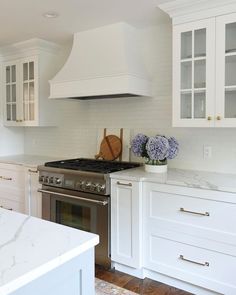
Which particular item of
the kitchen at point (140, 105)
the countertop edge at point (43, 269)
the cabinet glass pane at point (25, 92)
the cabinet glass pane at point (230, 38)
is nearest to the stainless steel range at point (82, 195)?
the kitchen at point (140, 105)

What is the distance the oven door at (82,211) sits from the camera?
8.85ft

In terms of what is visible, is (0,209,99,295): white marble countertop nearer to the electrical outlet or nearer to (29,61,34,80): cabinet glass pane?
the electrical outlet

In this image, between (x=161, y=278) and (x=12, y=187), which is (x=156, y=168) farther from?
(x=12, y=187)

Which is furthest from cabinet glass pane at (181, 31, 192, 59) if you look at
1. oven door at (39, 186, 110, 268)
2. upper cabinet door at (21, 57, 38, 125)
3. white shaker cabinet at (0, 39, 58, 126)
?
upper cabinet door at (21, 57, 38, 125)

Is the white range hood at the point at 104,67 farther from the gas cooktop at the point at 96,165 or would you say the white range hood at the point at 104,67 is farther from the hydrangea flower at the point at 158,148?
the gas cooktop at the point at 96,165

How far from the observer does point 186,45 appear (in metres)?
2.55

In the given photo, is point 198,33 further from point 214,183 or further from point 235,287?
point 235,287

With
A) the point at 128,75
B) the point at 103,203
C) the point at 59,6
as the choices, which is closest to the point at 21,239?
the point at 103,203

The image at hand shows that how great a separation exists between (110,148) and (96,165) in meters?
0.36

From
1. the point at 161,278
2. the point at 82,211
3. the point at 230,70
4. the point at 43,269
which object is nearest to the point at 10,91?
the point at 82,211

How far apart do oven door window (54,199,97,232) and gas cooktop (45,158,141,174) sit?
34cm

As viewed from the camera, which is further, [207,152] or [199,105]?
[207,152]

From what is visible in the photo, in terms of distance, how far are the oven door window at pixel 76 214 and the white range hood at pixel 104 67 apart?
3.61 ft

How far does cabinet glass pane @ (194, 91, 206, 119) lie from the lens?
248 centimetres
